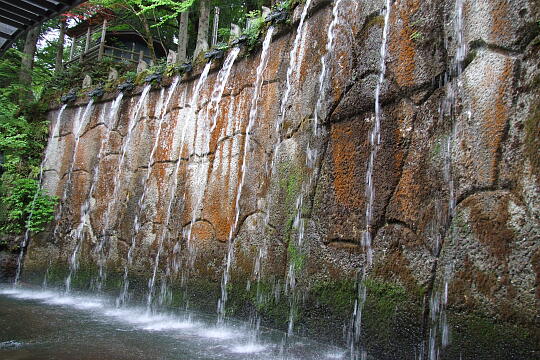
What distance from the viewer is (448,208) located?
3.34 metres

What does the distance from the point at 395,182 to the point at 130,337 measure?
2.98 metres

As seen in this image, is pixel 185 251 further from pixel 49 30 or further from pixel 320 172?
pixel 49 30

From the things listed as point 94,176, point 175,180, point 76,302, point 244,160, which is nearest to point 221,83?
point 244,160

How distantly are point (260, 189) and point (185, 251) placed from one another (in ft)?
5.41

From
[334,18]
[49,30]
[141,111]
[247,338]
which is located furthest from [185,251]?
[49,30]

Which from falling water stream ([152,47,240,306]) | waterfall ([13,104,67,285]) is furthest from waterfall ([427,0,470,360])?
waterfall ([13,104,67,285])

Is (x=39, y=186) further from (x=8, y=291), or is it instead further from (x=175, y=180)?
(x=175, y=180)

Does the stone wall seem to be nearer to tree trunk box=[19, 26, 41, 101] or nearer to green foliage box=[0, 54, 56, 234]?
green foliage box=[0, 54, 56, 234]

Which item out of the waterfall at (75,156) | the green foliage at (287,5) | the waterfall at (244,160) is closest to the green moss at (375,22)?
the green foliage at (287,5)

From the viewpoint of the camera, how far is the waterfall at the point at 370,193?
3.81m

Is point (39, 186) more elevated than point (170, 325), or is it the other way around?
point (39, 186)

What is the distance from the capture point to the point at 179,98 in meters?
7.32

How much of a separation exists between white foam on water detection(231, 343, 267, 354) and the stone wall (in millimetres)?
535

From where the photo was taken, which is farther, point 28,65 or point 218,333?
point 28,65
